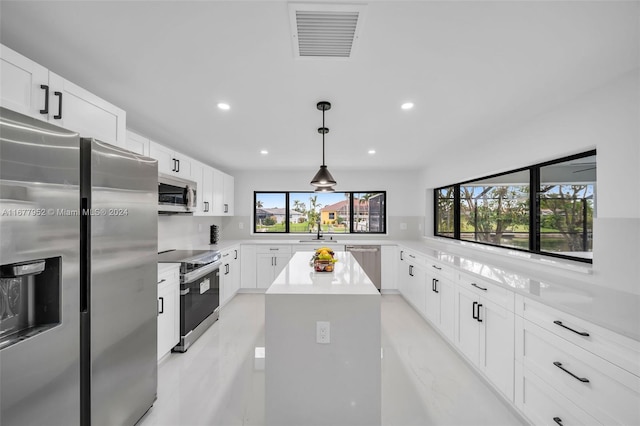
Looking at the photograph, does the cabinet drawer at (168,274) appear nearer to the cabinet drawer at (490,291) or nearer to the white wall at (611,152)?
the cabinet drawer at (490,291)

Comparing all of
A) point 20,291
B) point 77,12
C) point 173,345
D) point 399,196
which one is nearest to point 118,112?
point 77,12

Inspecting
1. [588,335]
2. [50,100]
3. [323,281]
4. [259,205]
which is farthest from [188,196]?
[588,335]

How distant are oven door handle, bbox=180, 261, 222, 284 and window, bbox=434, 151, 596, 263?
3471mm

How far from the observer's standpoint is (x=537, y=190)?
2.62 m

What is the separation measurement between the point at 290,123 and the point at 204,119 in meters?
0.81

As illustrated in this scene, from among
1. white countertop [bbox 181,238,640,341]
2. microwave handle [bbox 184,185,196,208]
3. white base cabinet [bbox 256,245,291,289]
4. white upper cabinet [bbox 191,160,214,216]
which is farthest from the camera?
white base cabinet [bbox 256,245,291,289]

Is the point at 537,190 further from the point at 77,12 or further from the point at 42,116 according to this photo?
the point at 42,116

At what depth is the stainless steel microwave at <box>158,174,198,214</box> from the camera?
9.10 feet

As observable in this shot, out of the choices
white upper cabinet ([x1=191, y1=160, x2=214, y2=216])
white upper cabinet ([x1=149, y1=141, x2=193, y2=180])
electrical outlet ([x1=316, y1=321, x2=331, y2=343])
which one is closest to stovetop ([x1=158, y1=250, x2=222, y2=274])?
white upper cabinet ([x1=191, y1=160, x2=214, y2=216])

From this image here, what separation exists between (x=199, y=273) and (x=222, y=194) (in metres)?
1.96

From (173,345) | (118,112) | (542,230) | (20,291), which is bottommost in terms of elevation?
(173,345)

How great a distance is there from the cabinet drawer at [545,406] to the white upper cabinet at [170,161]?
11.7ft

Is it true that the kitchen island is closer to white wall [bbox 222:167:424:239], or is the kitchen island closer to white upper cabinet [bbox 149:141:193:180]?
white upper cabinet [bbox 149:141:193:180]

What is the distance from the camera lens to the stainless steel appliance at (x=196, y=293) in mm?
2738
